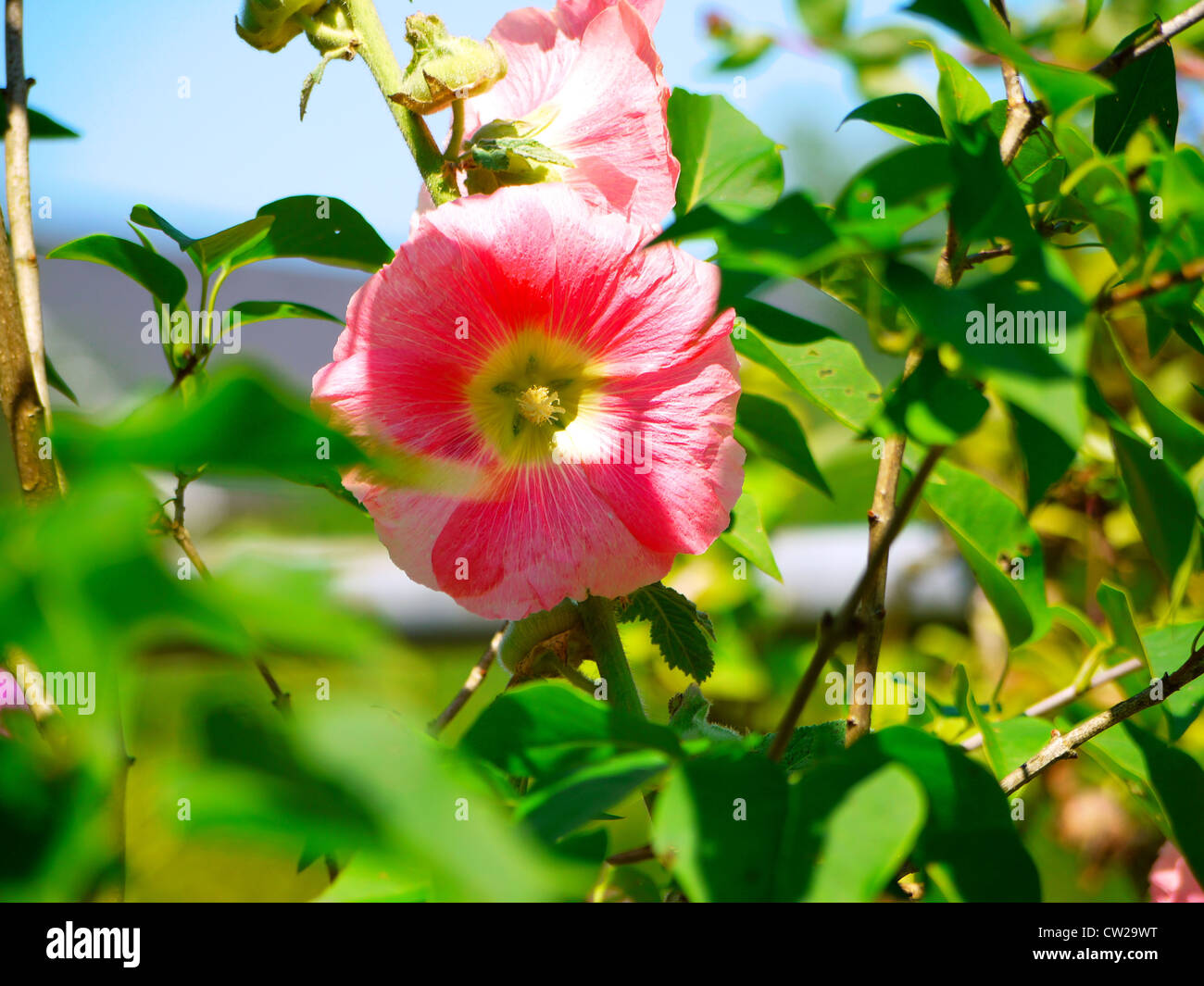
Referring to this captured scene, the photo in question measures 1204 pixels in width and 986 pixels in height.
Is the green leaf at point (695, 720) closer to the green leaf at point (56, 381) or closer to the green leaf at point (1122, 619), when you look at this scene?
the green leaf at point (1122, 619)

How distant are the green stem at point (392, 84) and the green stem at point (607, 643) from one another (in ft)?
0.68

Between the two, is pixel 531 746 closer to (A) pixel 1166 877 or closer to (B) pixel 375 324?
(B) pixel 375 324

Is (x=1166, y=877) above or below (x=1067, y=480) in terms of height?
below

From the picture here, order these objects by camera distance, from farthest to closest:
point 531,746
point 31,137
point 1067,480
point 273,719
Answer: point 1067,480 → point 31,137 → point 531,746 → point 273,719

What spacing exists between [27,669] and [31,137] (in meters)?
0.32

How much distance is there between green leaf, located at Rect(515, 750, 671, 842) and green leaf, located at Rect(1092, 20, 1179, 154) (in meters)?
0.37

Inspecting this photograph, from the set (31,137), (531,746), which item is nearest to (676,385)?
(531,746)

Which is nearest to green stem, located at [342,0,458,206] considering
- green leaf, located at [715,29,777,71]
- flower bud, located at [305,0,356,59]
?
flower bud, located at [305,0,356,59]

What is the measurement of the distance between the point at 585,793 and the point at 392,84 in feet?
1.16

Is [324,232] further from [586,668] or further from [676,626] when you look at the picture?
[586,668]

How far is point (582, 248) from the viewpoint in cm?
41

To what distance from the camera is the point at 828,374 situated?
49 centimetres

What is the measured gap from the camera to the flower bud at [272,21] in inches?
18.0

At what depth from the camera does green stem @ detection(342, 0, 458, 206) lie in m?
0.46
